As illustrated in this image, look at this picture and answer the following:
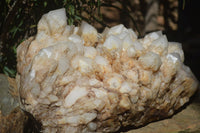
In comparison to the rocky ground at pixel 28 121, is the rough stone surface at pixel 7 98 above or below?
above

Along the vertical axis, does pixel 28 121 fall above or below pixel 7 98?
below

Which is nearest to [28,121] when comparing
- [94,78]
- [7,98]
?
[7,98]

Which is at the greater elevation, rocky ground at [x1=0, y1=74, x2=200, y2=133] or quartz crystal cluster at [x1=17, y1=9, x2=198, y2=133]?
quartz crystal cluster at [x1=17, y1=9, x2=198, y2=133]

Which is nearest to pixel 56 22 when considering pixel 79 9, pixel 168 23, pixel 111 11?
pixel 79 9

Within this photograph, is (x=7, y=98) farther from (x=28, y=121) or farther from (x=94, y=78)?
(x=94, y=78)

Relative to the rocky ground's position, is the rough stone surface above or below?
above
